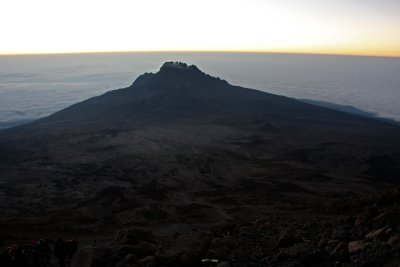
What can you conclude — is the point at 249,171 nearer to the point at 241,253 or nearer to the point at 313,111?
the point at 241,253

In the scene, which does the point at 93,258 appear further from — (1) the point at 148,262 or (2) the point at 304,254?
(2) the point at 304,254

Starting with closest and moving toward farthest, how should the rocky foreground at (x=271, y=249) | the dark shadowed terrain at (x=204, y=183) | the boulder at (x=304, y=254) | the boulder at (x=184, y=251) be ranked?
the rocky foreground at (x=271, y=249) → the boulder at (x=304, y=254) → the boulder at (x=184, y=251) → the dark shadowed terrain at (x=204, y=183)

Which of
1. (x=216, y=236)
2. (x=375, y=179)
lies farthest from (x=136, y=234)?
(x=375, y=179)

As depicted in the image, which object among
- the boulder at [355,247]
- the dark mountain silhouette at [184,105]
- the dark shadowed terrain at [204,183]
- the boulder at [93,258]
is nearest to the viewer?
the boulder at [355,247]

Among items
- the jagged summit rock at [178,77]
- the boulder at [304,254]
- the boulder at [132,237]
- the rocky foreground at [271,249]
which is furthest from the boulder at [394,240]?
the jagged summit rock at [178,77]

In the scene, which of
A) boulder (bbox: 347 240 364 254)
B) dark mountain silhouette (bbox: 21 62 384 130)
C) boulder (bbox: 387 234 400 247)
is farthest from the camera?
dark mountain silhouette (bbox: 21 62 384 130)

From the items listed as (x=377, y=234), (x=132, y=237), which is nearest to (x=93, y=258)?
(x=132, y=237)

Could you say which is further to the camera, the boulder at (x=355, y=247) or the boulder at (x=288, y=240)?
the boulder at (x=288, y=240)

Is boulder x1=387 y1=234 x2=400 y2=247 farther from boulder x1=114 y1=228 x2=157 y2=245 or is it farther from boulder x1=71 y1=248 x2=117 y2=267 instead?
Answer: boulder x1=114 y1=228 x2=157 y2=245

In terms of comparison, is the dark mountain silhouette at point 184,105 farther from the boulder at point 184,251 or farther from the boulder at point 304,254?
the boulder at point 304,254

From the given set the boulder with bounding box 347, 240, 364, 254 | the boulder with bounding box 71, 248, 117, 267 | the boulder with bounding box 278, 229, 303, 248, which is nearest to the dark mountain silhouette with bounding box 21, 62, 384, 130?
the boulder with bounding box 71, 248, 117, 267
